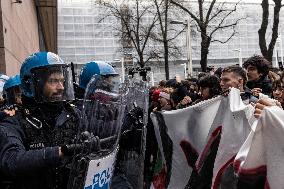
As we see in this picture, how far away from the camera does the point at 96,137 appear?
258 centimetres

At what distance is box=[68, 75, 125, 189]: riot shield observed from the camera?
2.56m

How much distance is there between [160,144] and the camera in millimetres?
4711

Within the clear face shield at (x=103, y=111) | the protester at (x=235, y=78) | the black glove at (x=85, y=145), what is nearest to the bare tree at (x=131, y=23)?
the protester at (x=235, y=78)

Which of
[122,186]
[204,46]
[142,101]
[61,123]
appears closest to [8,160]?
[61,123]

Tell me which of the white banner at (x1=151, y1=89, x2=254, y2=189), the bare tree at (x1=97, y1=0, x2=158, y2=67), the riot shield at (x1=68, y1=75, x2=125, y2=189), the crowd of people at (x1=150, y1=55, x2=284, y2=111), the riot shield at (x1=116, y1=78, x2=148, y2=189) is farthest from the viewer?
the bare tree at (x1=97, y1=0, x2=158, y2=67)

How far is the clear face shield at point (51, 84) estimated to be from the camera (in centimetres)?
304

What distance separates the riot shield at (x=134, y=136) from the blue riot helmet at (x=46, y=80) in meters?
0.37

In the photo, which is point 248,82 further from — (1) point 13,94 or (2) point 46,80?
(2) point 46,80

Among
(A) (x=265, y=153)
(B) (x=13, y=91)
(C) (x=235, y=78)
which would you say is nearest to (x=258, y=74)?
(C) (x=235, y=78)

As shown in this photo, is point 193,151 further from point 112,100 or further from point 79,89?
point 112,100

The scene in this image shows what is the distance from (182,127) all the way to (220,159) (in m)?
1.15

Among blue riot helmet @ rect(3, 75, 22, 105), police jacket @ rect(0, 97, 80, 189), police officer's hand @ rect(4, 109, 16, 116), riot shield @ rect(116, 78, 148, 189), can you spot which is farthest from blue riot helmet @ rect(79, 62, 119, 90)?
police officer's hand @ rect(4, 109, 16, 116)

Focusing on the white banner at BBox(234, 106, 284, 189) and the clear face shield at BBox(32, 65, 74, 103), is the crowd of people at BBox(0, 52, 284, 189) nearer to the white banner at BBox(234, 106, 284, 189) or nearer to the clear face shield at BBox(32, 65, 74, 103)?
the clear face shield at BBox(32, 65, 74, 103)

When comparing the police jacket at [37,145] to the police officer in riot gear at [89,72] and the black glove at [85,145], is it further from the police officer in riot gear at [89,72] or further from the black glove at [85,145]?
→ the police officer in riot gear at [89,72]
